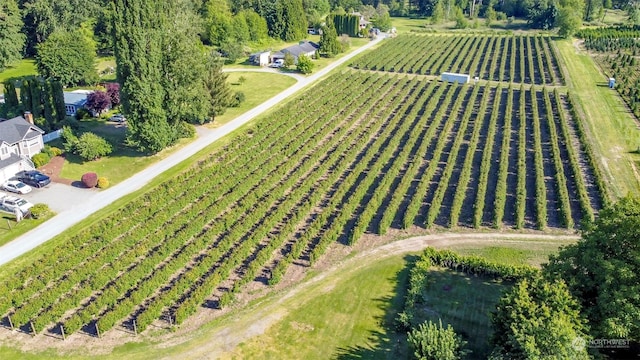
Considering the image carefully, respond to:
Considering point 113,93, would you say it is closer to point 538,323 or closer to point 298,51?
point 298,51

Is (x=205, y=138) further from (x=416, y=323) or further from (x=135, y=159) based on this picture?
(x=416, y=323)

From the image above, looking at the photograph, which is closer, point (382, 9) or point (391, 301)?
point (391, 301)

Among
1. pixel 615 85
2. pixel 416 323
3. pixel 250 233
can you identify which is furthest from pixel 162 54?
pixel 615 85

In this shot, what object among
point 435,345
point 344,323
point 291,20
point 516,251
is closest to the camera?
point 435,345

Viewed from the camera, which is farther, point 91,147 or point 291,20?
point 291,20

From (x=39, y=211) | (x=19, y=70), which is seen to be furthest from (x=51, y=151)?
(x=19, y=70)

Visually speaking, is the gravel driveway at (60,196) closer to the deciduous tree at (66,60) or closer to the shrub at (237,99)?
the shrub at (237,99)

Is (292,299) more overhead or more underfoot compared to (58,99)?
more underfoot

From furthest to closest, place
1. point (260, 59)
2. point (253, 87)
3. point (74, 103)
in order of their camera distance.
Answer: point (260, 59), point (253, 87), point (74, 103)

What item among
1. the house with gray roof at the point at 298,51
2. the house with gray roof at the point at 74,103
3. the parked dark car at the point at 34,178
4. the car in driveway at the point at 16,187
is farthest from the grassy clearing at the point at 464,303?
the house with gray roof at the point at 298,51
